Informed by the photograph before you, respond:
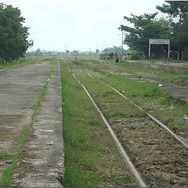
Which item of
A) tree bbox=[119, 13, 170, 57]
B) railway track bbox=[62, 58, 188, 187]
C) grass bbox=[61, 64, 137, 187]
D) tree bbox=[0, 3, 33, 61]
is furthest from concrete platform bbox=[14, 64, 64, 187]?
tree bbox=[119, 13, 170, 57]

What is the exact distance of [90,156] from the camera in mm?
7227

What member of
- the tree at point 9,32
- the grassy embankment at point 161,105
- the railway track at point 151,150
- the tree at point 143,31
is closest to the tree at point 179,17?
the tree at point 143,31

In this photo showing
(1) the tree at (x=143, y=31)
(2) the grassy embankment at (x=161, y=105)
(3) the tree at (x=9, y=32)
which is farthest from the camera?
(1) the tree at (x=143, y=31)

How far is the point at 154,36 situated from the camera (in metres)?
62.6

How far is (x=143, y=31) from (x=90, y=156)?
56291mm

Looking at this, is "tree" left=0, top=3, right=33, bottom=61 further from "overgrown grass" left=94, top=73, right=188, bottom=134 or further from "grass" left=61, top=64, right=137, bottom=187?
"grass" left=61, top=64, right=137, bottom=187

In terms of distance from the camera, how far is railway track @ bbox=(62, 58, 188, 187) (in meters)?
6.14

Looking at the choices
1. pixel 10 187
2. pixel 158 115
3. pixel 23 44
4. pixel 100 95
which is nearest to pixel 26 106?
pixel 158 115

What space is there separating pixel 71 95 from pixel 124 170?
35.0 ft

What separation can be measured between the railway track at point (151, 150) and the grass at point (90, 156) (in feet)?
0.70

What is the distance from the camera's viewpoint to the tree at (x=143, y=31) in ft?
203

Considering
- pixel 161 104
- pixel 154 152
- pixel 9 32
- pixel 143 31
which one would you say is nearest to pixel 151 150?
pixel 154 152

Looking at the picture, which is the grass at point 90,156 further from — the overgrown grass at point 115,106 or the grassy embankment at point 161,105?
the grassy embankment at point 161,105

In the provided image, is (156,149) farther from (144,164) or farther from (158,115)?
(158,115)
